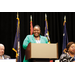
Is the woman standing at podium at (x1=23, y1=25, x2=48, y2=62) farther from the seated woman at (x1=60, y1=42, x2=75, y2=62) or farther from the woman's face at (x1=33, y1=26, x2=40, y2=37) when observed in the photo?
the seated woman at (x1=60, y1=42, x2=75, y2=62)

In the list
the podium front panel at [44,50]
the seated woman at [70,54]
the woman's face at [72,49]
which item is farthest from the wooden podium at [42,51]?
the woman's face at [72,49]

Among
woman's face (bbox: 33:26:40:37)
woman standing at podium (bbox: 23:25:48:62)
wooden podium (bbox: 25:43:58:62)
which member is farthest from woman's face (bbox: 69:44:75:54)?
wooden podium (bbox: 25:43:58:62)

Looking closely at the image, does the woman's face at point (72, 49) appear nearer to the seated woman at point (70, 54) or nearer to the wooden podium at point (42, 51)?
the seated woman at point (70, 54)

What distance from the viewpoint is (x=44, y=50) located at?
195cm

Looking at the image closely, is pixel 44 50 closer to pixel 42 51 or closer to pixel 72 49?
pixel 42 51

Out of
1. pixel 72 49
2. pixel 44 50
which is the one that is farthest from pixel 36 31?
pixel 44 50

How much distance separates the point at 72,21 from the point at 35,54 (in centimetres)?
273

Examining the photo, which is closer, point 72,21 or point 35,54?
point 35,54
